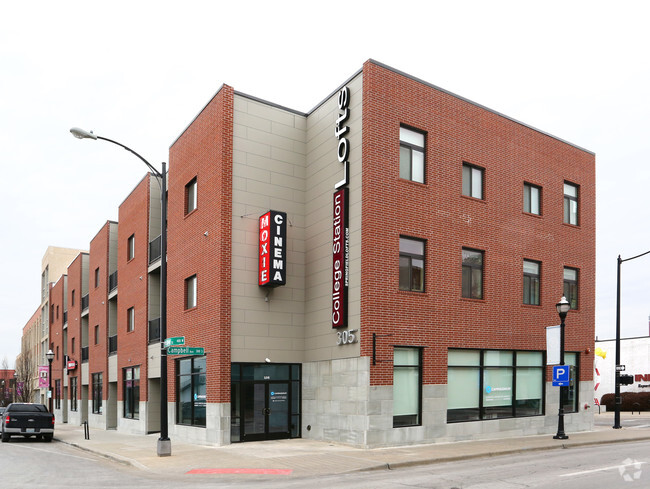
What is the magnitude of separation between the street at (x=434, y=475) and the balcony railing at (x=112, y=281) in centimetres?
2038

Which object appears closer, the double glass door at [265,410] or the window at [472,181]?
the double glass door at [265,410]

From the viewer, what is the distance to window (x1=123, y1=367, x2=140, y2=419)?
3234 cm

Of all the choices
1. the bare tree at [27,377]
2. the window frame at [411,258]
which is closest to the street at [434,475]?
the window frame at [411,258]

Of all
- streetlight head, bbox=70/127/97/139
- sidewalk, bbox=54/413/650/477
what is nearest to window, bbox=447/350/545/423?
sidewalk, bbox=54/413/650/477

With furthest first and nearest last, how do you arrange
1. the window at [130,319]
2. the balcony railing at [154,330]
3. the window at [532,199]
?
the window at [130,319]
the balcony railing at [154,330]
the window at [532,199]

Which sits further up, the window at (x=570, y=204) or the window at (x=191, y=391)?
the window at (x=570, y=204)

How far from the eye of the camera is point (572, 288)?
27.3 meters

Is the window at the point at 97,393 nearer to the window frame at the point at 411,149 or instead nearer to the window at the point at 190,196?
the window at the point at 190,196

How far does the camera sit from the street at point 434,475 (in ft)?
43.6

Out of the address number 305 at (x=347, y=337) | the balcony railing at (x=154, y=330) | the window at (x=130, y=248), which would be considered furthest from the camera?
the window at (x=130, y=248)

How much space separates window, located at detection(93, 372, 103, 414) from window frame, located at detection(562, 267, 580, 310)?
28.1 metres

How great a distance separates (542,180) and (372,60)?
9624 mm

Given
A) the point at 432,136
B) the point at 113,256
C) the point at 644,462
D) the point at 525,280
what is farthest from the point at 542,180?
the point at 113,256

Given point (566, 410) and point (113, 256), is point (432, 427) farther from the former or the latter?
point (113, 256)
